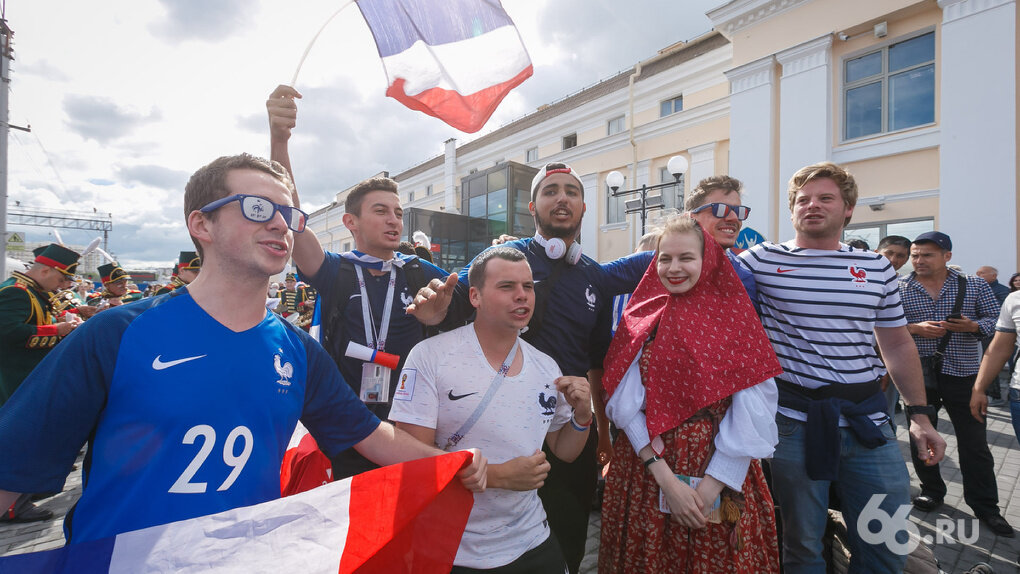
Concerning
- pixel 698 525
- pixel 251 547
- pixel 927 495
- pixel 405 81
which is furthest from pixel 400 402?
pixel 927 495

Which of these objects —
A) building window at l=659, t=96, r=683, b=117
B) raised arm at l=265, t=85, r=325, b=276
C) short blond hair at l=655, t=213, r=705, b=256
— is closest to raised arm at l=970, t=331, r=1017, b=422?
short blond hair at l=655, t=213, r=705, b=256

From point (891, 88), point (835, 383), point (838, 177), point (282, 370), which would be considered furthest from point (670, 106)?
point (282, 370)

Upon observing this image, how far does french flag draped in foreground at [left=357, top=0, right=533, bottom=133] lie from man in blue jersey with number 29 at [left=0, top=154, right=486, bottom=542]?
1.80 metres

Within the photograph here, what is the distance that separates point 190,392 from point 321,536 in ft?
1.70

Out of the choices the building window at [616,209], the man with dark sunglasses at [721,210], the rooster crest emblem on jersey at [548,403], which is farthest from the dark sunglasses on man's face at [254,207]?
the building window at [616,209]

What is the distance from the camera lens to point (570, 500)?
A: 8.06ft

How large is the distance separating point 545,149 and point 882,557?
2434 cm

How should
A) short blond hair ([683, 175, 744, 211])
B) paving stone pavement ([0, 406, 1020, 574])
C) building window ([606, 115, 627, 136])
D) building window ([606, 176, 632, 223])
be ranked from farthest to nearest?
building window ([606, 115, 627, 136]), building window ([606, 176, 632, 223]), paving stone pavement ([0, 406, 1020, 574]), short blond hair ([683, 175, 744, 211])

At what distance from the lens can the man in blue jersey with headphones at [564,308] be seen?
243 cm

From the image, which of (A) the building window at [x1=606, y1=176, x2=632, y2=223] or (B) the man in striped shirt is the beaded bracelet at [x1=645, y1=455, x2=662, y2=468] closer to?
(B) the man in striped shirt

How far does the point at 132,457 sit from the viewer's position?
1.13 meters

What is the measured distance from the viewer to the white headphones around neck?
257 centimetres

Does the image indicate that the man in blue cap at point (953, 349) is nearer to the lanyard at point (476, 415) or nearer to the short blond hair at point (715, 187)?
the short blond hair at point (715, 187)

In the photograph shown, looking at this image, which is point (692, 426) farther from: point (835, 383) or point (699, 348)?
point (835, 383)
